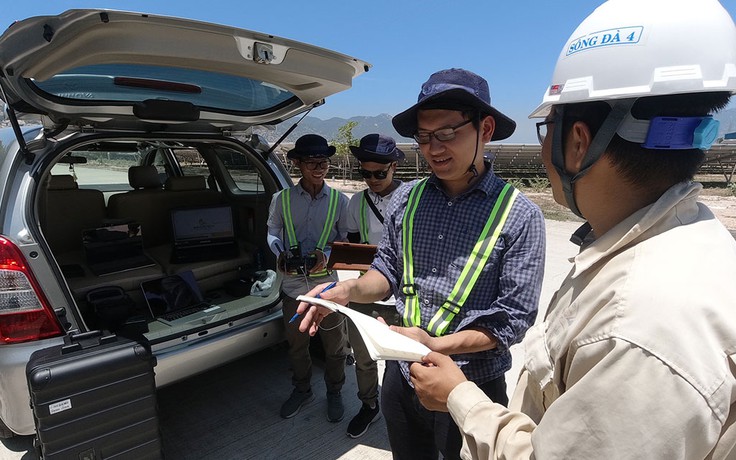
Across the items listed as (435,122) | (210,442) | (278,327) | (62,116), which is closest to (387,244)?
(435,122)

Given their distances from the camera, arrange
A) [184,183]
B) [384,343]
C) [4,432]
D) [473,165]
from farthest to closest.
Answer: [184,183], [4,432], [473,165], [384,343]

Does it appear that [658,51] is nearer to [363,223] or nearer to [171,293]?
[363,223]

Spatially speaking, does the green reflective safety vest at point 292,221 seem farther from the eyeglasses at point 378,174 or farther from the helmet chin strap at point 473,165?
the helmet chin strap at point 473,165

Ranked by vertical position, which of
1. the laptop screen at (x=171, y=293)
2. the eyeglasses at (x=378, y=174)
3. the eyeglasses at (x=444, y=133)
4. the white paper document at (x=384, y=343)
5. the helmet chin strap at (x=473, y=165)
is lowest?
the laptop screen at (x=171, y=293)

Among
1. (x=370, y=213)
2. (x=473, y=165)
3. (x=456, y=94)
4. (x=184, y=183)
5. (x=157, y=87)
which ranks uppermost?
(x=157, y=87)

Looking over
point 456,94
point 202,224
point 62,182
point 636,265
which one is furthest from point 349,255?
point 62,182

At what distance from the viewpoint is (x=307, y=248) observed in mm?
2980

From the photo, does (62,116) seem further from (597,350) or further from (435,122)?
(597,350)

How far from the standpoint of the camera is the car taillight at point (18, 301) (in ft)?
6.18

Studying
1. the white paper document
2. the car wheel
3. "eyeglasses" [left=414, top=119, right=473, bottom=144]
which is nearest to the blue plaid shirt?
"eyeglasses" [left=414, top=119, right=473, bottom=144]

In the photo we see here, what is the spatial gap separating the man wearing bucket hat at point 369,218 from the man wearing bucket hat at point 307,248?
126 mm

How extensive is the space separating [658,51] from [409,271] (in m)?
1.05

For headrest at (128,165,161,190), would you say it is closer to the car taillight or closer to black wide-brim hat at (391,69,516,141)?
the car taillight

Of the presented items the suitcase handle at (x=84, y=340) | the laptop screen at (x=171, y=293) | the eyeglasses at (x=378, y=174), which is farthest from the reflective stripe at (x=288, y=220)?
the suitcase handle at (x=84, y=340)
